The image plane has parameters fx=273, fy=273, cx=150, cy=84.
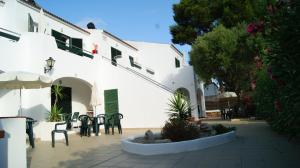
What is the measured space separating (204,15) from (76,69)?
12.8m

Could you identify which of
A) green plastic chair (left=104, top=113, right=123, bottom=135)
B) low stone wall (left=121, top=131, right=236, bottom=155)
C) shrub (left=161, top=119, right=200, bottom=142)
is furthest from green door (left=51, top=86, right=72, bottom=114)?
shrub (left=161, top=119, right=200, bottom=142)

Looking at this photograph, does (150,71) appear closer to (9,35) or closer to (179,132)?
(9,35)

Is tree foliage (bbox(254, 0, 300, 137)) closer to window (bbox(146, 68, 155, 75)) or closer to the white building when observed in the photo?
the white building

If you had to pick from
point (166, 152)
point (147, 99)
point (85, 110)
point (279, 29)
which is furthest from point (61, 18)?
point (279, 29)

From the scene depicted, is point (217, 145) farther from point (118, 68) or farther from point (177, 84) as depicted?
point (177, 84)

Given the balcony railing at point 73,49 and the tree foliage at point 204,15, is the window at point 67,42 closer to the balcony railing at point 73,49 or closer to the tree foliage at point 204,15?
the balcony railing at point 73,49

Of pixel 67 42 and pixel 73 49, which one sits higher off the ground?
pixel 67 42

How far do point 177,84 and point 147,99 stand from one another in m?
7.51

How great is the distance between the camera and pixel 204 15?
75.0 ft

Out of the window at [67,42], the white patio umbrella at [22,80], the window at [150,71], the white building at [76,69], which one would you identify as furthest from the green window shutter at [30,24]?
the window at [150,71]

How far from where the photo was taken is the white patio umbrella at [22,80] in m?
9.02

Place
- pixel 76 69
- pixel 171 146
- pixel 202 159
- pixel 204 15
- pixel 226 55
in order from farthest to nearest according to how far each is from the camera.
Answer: pixel 204 15 < pixel 226 55 < pixel 76 69 < pixel 171 146 < pixel 202 159

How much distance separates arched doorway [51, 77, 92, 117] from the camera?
51.8 ft

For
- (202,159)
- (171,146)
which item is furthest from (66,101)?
(202,159)
